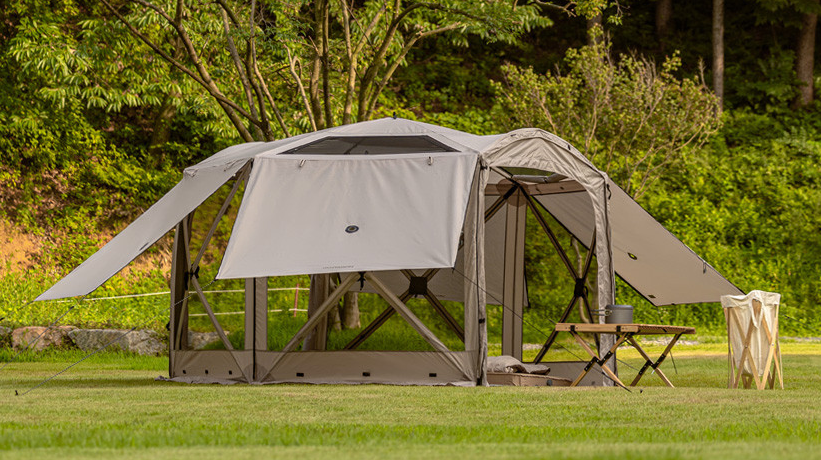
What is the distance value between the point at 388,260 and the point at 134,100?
27.7ft

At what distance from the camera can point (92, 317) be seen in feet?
45.2


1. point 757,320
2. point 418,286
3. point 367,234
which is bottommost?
point 757,320

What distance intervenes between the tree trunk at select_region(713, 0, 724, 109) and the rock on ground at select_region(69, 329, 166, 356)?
41.1 feet

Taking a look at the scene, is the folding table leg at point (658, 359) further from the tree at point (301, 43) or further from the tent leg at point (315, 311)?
the tree at point (301, 43)

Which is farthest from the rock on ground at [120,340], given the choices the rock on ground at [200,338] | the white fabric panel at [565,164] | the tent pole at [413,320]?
the white fabric panel at [565,164]

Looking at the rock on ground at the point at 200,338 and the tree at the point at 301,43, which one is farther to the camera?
the rock on ground at the point at 200,338

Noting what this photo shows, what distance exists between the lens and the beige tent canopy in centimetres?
802

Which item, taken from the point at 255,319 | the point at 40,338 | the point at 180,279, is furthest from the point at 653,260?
the point at 40,338

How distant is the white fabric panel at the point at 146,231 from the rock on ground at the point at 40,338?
3539mm

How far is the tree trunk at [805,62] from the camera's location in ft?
70.9

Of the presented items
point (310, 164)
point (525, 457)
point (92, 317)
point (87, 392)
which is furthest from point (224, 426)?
point (92, 317)

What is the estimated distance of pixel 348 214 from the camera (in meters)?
8.37

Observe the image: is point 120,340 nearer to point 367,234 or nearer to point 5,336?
point 5,336

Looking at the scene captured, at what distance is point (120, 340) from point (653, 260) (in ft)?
20.0
